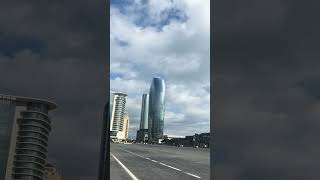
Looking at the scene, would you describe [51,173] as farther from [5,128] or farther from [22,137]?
[5,128]

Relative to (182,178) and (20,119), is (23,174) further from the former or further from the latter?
(182,178)

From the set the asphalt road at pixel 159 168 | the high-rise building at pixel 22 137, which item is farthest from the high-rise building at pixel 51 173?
the asphalt road at pixel 159 168

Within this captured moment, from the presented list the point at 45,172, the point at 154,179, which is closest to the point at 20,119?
the point at 45,172

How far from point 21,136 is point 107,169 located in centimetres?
13784

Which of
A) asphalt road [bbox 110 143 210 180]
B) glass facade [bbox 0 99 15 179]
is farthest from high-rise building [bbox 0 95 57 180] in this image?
asphalt road [bbox 110 143 210 180]

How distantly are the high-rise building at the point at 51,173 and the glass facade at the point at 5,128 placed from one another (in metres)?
14.7

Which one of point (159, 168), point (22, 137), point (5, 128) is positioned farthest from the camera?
point (22, 137)

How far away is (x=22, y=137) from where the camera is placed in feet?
500

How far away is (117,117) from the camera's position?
10225 centimetres

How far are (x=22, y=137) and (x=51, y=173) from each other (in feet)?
56.5

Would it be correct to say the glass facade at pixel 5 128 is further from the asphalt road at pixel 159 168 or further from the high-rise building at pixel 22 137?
the asphalt road at pixel 159 168

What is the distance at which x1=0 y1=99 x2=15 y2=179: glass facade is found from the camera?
146000 millimetres

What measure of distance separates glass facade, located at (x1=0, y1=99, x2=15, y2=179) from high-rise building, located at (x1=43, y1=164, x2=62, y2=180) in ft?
48.3

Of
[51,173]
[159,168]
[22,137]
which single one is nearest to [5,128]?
[22,137]
